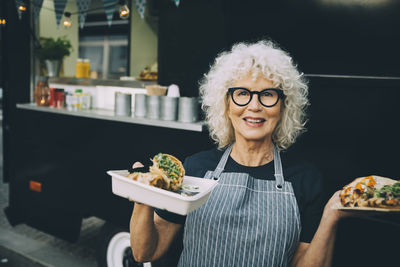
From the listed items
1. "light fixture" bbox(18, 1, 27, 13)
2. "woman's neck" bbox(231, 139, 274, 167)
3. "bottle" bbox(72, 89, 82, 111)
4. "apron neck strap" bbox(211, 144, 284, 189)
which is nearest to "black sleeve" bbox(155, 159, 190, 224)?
"apron neck strap" bbox(211, 144, 284, 189)

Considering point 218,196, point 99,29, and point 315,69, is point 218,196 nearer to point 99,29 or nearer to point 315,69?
point 315,69

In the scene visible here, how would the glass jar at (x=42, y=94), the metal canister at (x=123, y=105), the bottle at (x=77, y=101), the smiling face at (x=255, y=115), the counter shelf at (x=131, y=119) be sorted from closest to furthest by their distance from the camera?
1. the smiling face at (x=255, y=115)
2. the counter shelf at (x=131, y=119)
3. the metal canister at (x=123, y=105)
4. the bottle at (x=77, y=101)
5. the glass jar at (x=42, y=94)

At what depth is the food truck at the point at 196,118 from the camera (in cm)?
218

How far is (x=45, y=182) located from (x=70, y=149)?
0.60m

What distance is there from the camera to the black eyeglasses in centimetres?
158

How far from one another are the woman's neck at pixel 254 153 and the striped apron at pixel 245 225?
0.10 m

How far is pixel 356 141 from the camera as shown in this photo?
2275 mm

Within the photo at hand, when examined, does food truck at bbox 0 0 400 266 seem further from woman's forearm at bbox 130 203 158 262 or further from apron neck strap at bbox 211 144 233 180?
woman's forearm at bbox 130 203 158 262

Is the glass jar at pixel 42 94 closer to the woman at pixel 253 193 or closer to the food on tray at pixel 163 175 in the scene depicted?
the woman at pixel 253 193

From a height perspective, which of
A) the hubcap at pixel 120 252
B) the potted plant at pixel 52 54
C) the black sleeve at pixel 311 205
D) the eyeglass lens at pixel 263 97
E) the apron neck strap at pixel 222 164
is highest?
the potted plant at pixel 52 54

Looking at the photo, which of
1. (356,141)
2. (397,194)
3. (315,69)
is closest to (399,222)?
(397,194)

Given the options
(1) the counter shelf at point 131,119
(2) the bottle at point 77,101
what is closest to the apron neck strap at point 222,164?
(1) the counter shelf at point 131,119

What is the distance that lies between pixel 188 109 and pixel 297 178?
1270mm

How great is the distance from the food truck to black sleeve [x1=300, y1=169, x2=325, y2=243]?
0.14m
